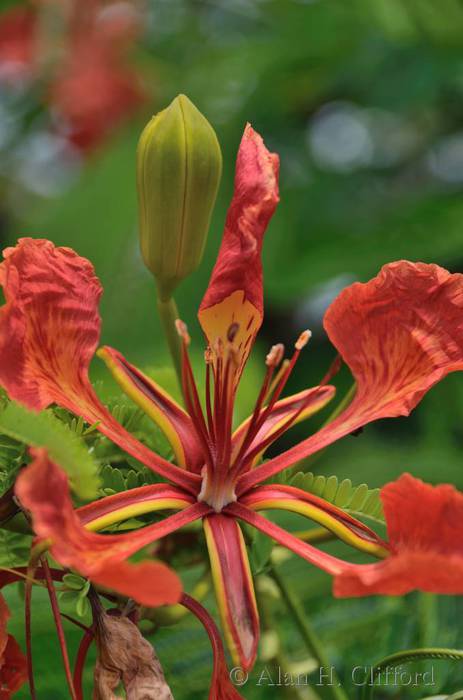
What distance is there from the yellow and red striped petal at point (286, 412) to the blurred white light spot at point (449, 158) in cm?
122

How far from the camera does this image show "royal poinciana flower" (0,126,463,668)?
2.44 ft

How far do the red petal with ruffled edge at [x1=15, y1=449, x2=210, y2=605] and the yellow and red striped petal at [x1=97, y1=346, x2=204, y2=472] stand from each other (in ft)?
0.62

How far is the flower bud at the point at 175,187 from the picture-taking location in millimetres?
814

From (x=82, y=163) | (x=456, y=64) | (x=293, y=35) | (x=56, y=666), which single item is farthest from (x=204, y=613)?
(x=82, y=163)

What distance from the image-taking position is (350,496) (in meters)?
0.81

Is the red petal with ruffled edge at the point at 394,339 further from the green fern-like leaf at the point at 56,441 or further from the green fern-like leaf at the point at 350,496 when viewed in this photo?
the green fern-like leaf at the point at 56,441

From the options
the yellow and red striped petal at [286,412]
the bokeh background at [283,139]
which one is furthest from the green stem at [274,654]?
the bokeh background at [283,139]

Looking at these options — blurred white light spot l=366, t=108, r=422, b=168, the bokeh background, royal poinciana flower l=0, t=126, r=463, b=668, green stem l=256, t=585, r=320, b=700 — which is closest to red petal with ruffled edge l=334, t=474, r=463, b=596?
royal poinciana flower l=0, t=126, r=463, b=668

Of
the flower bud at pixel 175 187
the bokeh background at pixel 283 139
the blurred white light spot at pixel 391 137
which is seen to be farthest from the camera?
the blurred white light spot at pixel 391 137

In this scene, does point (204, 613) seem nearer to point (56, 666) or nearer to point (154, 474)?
point (154, 474)

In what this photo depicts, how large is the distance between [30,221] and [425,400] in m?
0.90

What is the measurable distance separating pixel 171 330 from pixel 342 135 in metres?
1.48

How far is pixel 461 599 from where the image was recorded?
1.19 meters

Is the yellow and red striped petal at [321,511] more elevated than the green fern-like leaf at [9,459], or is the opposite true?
the green fern-like leaf at [9,459]
